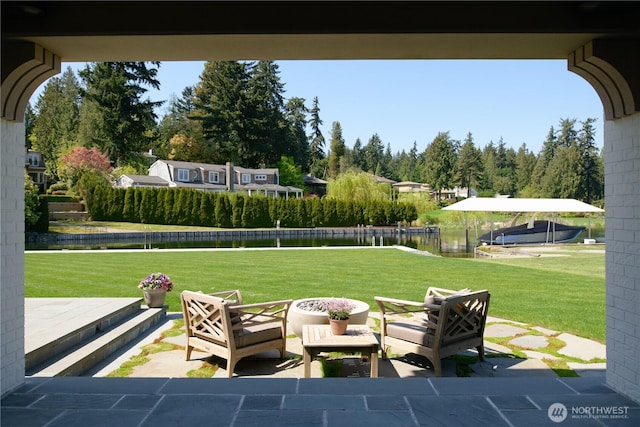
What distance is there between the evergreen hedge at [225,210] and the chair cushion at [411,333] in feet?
109

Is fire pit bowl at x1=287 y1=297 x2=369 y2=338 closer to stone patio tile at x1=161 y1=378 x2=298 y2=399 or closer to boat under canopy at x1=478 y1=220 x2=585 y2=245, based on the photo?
stone patio tile at x1=161 y1=378 x2=298 y2=399

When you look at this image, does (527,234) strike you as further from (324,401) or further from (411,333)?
(324,401)

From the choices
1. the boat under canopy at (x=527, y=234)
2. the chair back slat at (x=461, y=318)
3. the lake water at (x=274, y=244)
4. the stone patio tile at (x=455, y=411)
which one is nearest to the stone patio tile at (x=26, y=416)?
the stone patio tile at (x=455, y=411)

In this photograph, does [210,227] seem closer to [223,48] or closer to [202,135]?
[202,135]

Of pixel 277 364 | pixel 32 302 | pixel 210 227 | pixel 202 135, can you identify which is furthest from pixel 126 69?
pixel 277 364

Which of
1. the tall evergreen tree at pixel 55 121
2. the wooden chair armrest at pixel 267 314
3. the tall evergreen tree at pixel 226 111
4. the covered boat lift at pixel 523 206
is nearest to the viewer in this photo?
the wooden chair armrest at pixel 267 314

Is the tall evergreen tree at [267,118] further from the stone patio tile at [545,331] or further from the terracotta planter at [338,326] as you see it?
the terracotta planter at [338,326]

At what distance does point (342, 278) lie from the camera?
35.8 feet

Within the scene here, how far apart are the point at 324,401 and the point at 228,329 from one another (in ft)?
5.77

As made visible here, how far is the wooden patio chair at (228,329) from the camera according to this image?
4773 millimetres

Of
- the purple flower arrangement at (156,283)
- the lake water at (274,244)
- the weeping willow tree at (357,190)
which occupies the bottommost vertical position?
the lake water at (274,244)

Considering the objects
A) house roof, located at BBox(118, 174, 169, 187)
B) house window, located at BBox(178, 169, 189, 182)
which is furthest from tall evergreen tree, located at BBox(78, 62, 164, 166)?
house window, located at BBox(178, 169, 189, 182)

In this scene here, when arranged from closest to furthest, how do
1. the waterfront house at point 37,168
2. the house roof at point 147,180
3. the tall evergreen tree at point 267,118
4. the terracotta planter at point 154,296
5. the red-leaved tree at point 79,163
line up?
the terracotta planter at point 154,296 < the red-leaved tree at point 79,163 < the waterfront house at point 37,168 < the house roof at point 147,180 < the tall evergreen tree at point 267,118

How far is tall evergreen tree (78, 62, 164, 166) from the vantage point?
4422cm
